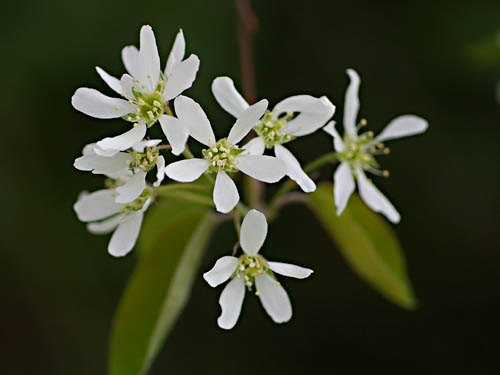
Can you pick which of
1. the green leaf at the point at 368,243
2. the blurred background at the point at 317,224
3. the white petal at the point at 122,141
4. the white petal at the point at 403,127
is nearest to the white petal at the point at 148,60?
the white petal at the point at 122,141

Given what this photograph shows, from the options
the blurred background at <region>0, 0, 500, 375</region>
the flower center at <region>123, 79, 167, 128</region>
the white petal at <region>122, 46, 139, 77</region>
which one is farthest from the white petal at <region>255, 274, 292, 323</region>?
the blurred background at <region>0, 0, 500, 375</region>

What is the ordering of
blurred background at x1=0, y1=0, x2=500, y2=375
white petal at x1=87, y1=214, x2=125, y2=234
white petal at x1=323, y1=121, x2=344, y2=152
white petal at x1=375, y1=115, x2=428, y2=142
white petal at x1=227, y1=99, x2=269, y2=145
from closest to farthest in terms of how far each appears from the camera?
white petal at x1=227, y1=99, x2=269, y2=145 → white petal at x1=323, y1=121, x2=344, y2=152 → white petal at x1=87, y1=214, x2=125, y2=234 → white petal at x1=375, y1=115, x2=428, y2=142 → blurred background at x1=0, y1=0, x2=500, y2=375

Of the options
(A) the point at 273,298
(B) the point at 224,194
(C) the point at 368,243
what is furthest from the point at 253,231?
(C) the point at 368,243

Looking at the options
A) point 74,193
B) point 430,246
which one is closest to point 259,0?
point 74,193

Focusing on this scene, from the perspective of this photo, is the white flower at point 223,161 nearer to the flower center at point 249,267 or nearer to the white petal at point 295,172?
the white petal at point 295,172

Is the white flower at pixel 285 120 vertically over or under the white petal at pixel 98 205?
over

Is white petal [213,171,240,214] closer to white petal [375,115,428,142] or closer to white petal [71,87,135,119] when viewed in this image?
white petal [71,87,135,119]

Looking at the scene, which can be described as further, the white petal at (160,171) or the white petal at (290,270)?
the white petal at (290,270)
